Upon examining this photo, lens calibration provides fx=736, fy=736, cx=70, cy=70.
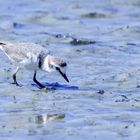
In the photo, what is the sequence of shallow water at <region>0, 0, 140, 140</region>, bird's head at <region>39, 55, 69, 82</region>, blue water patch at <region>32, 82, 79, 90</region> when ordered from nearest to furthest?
shallow water at <region>0, 0, 140, 140</region> < bird's head at <region>39, 55, 69, 82</region> < blue water patch at <region>32, 82, 79, 90</region>

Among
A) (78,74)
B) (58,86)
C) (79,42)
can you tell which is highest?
(79,42)

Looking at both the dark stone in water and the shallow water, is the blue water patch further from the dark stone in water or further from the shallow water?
the dark stone in water

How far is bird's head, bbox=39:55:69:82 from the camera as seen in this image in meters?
12.5

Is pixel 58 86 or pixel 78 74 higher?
pixel 78 74

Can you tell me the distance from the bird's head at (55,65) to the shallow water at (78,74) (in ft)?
1.22

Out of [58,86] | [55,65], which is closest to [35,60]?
[55,65]

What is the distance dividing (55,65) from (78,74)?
61.5 inches

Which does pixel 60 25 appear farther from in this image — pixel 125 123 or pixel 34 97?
pixel 125 123

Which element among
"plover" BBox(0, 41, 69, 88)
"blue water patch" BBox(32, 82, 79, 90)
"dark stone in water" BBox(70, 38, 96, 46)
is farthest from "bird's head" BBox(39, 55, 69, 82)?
"dark stone in water" BBox(70, 38, 96, 46)

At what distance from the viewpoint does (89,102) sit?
472 inches

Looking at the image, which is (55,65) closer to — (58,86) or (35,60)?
(35,60)

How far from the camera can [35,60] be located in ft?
41.8

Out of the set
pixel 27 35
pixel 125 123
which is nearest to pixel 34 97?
pixel 125 123

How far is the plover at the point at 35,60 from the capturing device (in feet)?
41.2
